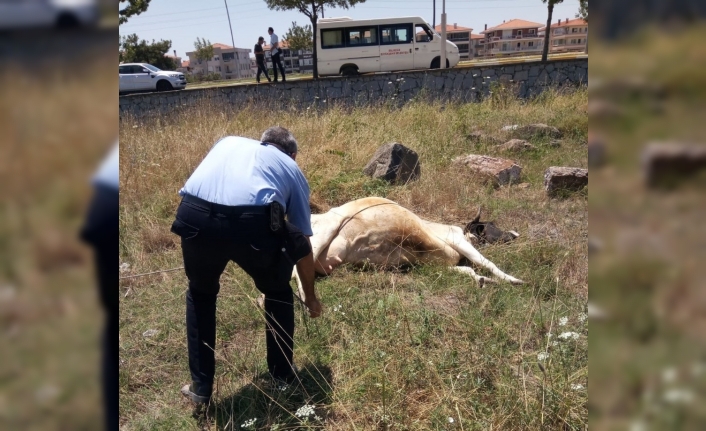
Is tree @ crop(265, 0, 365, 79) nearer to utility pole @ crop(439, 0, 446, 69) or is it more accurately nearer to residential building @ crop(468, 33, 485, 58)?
utility pole @ crop(439, 0, 446, 69)

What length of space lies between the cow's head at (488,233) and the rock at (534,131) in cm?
513

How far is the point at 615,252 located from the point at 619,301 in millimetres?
44

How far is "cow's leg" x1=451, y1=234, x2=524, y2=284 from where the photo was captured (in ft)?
14.9

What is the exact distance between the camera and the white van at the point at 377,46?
2308 centimetres

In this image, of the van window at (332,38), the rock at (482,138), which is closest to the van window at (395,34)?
the van window at (332,38)

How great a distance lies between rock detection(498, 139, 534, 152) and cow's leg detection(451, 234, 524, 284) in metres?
4.60

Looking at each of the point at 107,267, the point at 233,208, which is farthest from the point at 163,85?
the point at 107,267

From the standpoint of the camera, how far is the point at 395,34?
76.3 feet

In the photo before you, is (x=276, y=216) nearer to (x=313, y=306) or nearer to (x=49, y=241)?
(x=313, y=306)

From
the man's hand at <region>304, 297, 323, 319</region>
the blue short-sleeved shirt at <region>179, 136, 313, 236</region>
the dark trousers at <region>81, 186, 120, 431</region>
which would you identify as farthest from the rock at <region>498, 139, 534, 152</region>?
the dark trousers at <region>81, 186, 120, 431</region>

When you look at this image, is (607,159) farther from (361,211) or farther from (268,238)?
(361,211)

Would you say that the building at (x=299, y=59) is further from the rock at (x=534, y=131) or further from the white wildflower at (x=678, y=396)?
the white wildflower at (x=678, y=396)

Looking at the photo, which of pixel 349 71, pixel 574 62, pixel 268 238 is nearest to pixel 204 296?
pixel 268 238

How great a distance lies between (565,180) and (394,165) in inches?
83.3
